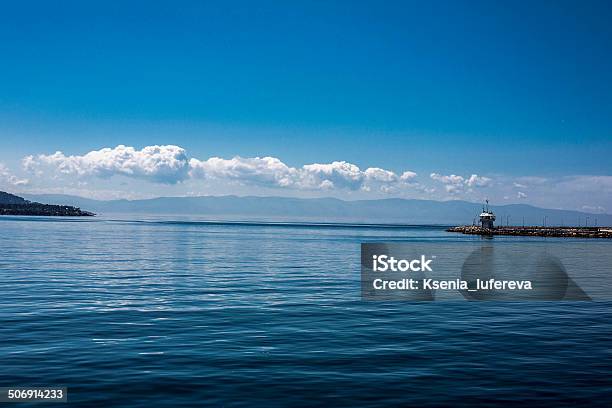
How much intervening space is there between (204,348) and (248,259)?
4852cm

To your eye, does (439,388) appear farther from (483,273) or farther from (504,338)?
(483,273)

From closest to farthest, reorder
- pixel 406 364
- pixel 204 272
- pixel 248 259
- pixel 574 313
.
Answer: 1. pixel 406 364
2. pixel 574 313
3. pixel 204 272
4. pixel 248 259

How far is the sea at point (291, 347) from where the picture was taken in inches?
660

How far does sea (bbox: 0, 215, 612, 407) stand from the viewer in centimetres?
1677

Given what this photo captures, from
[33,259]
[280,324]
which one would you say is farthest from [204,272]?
[280,324]

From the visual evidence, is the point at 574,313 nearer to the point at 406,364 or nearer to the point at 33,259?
the point at 406,364

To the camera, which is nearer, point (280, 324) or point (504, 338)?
point (504, 338)

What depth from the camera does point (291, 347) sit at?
22.5 m

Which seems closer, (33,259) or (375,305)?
(375,305)

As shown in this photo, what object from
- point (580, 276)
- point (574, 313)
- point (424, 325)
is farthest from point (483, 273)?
point (424, 325)

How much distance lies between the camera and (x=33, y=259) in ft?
200

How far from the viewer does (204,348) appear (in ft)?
71.9

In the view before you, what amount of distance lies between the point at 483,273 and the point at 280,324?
3722 cm

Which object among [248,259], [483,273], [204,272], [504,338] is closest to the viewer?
[504,338]
